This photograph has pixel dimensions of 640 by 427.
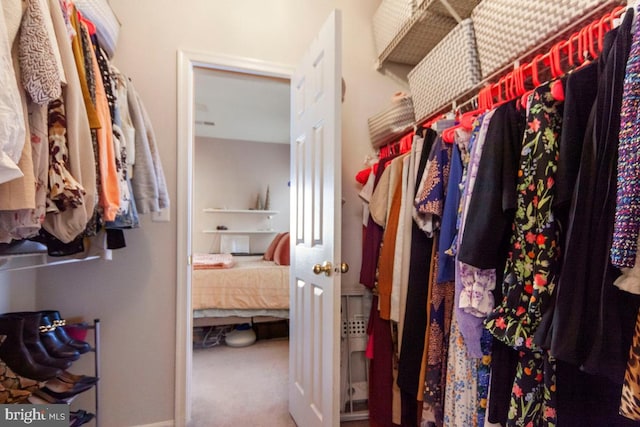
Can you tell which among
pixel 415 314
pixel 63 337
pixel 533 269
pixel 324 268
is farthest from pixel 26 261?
pixel 533 269

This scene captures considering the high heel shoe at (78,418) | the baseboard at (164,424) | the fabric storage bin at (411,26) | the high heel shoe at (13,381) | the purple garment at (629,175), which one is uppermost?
A: the fabric storage bin at (411,26)

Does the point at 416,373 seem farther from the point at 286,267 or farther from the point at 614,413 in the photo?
the point at 286,267

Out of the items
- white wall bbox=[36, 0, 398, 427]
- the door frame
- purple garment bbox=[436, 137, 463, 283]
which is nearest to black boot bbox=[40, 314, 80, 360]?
white wall bbox=[36, 0, 398, 427]

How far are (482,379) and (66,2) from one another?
1.64 meters

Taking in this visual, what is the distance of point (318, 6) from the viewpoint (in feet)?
6.79

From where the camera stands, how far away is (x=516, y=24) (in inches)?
43.0

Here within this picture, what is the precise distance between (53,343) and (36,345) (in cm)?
10

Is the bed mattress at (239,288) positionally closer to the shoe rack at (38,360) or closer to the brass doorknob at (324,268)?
the shoe rack at (38,360)

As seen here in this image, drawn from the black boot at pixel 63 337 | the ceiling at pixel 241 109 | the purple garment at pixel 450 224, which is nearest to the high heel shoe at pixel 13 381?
the black boot at pixel 63 337

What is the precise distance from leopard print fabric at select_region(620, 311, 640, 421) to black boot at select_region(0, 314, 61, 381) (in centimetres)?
157

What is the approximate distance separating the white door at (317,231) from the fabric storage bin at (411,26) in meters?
Answer: 0.50

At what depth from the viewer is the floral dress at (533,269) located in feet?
2.55

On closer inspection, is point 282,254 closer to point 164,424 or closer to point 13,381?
point 164,424

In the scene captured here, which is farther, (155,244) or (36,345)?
(155,244)
